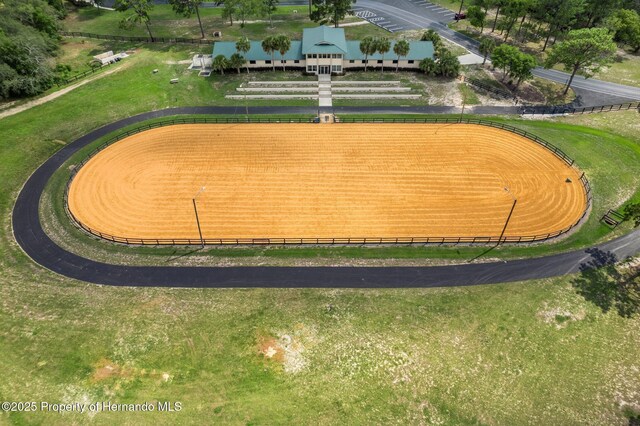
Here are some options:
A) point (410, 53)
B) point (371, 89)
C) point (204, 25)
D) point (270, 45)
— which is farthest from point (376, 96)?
point (204, 25)

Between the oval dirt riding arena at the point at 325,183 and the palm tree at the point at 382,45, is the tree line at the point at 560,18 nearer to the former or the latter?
the palm tree at the point at 382,45

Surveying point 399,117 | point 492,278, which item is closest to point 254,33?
point 399,117

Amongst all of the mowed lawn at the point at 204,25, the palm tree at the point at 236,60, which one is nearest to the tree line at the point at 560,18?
the mowed lawn at the point at 204,25

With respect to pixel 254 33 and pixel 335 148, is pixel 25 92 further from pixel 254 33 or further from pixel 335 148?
pixel 335 148

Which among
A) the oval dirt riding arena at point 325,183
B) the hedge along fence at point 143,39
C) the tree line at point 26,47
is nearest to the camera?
the oval dirt riding arena at point 325,183

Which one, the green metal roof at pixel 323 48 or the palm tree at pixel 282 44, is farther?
the green metal roof at pixel 323 48

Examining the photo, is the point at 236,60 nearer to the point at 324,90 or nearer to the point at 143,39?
the point at 324,90

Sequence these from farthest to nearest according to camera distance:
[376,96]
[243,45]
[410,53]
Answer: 1. [410,53]
2. [243,45]
3. [376,96]
